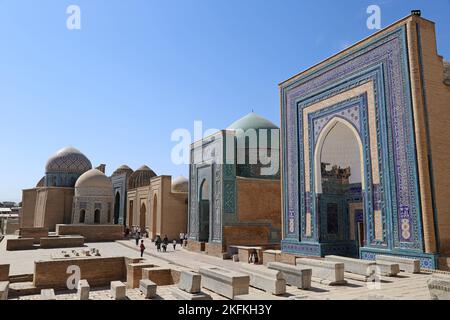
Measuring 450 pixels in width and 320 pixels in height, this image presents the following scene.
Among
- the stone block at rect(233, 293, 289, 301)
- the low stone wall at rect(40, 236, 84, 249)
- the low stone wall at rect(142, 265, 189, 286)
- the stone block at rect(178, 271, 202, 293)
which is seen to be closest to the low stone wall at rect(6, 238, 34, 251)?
the low stone wall at rect(40, 236, 84, 249)

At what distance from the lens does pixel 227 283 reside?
5.97m

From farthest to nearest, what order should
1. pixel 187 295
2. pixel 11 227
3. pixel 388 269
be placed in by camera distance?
pixel 11 227, pixel 388 269, pixel 187 295

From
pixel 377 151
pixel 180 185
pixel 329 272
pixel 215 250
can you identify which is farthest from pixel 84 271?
pixel 180 185

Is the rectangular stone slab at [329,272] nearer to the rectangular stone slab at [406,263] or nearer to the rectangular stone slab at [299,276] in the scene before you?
the rectangular stone slab at [299,276]

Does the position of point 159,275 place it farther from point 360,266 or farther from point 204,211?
point 204,211

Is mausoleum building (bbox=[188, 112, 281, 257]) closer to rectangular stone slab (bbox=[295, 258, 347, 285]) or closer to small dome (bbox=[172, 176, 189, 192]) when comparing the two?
small dome (bbox=[172, 176, 189, 192])

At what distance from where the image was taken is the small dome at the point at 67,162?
111ft

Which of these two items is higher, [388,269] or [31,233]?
[31,233]

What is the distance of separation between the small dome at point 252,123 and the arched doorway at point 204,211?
4.27 m

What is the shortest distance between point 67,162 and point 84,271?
2372cm

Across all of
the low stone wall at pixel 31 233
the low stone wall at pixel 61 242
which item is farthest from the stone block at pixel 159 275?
the low stone wall at pixel 31 233

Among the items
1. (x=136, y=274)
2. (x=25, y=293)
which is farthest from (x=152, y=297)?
(x=25, y=293)

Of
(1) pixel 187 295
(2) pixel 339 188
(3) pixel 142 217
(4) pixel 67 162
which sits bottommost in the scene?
(1) pixel 187 295
